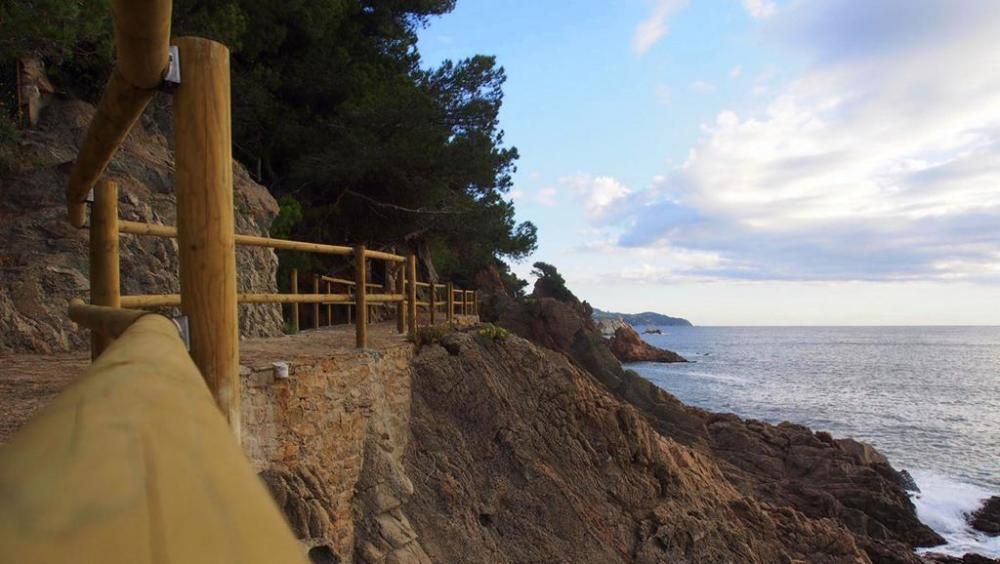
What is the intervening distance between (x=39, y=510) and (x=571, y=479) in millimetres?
8041

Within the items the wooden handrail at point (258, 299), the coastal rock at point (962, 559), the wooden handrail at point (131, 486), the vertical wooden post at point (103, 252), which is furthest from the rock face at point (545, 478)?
the wooden handrail at point (131, 486)

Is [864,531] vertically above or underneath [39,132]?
underneath

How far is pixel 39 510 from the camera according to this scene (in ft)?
1.35

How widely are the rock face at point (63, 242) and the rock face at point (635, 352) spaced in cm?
5584

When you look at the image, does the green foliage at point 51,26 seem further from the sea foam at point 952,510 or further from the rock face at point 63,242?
the sea foam at point 952,510

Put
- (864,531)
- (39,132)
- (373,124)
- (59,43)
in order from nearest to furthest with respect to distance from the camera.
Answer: (59,43) < (39,132) < (864,531) < (373,124)

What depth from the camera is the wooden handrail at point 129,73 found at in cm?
137

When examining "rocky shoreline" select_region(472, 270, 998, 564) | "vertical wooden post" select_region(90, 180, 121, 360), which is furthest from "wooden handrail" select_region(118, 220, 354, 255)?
"rocky shoreline" select_region(472, 270, 998, 564)

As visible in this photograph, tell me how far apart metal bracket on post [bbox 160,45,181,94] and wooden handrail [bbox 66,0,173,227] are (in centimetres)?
2

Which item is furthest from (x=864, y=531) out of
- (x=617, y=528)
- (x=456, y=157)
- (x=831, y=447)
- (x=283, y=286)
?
(x=283, y=286)

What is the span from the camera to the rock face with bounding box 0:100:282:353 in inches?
273

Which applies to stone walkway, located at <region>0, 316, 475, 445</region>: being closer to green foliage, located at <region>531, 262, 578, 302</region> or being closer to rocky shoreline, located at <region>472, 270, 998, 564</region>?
rocky shoreline, located at <region>472, 270, 998, 564</region>

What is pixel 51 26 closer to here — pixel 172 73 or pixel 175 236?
pixel 175 236

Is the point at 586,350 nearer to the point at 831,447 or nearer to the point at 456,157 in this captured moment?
the point at 831,447
